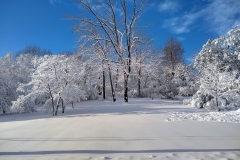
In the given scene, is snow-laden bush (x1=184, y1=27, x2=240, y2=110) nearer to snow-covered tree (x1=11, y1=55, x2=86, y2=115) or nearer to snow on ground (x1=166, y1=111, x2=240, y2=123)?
snow on ground (x1=166, y1=111, x2=240, y2=123)

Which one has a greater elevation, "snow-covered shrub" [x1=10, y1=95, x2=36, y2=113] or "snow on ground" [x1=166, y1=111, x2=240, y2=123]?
"snow-covered shrub" [x1=10, y1=95, x2=36, y2=113]

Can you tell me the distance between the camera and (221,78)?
10195 millimetres

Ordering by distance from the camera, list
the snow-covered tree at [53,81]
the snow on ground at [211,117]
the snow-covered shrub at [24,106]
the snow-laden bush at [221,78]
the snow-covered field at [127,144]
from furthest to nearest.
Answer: the snow-laden bush at [221,78] → the snow-covered shrub at [24,106] → the snow-covered tree at [53,81] → the snow on ground at [211,117] → the snow-covered field at [127,144]

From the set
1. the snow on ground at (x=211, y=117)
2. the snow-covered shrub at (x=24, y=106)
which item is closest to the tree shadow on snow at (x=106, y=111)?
the snow-covered shrub at (x=24, y=106)

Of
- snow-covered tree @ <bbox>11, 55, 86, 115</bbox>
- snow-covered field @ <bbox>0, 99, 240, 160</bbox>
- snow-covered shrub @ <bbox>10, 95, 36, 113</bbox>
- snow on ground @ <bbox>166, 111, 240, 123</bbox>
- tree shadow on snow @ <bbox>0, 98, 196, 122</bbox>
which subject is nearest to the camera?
snow-covered field @ <bbox>0, 99, 240, 160</bbox>

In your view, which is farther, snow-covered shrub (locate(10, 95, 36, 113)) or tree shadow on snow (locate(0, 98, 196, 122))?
snow-covered shrub (locate(10, 95, 36, 113))

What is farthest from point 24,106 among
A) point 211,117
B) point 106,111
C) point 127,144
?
point 211,117

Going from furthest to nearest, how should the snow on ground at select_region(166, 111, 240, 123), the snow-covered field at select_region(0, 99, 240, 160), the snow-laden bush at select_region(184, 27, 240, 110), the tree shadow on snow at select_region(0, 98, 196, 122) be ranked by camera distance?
the snow-laden bush at select_region(184, 27, 240, 110) → the tree shadow on snow at select_region(0, 98, 196, 122) → the snow on ground at select_region(166, 111, 240, 123) → the snow-covered field at select_region(0, 99, 240, 160)

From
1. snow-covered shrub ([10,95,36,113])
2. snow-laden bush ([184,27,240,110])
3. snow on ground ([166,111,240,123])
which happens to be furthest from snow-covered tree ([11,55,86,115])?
snow-laden bush ([184,27,240,110])

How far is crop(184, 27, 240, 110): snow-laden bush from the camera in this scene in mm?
10125

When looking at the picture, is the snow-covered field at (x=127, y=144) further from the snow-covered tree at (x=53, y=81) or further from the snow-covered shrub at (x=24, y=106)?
the snow-covered shrub at (x=24, y=106)

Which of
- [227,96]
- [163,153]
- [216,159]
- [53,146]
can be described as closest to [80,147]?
[53,146]

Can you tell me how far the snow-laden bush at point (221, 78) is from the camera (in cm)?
1012

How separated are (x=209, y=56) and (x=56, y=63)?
13.1 m
